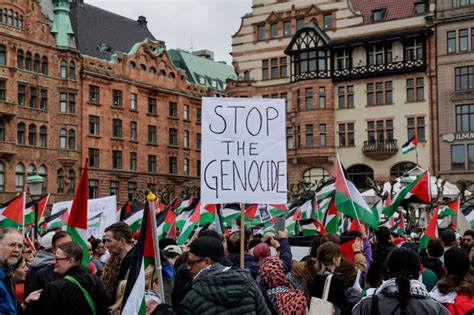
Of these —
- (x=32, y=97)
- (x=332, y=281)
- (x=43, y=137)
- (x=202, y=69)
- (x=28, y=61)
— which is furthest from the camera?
(x=202, y=69)

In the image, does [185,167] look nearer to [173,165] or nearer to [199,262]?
[173,165]

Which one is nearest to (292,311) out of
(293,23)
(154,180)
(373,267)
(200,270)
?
(200,270)

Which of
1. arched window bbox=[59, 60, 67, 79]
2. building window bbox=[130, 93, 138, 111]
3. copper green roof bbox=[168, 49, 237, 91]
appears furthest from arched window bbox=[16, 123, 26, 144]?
copper green roof bbox=[168, 49, 237, 91]

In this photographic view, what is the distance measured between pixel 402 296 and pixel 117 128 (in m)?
51.6

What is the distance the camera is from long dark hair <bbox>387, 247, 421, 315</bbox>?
5305mm

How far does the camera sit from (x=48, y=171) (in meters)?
50.5

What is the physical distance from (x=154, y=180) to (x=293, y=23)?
51.7 ft

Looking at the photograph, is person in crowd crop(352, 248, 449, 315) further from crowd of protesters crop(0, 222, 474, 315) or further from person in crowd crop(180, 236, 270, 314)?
person in crowd crop(180, 236, 270, 314)

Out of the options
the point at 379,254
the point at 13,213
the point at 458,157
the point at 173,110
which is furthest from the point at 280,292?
the point at 173,110

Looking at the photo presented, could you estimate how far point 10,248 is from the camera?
243 inches

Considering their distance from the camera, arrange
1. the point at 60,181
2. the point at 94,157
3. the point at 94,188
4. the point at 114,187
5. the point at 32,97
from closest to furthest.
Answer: the point at 32,97 → the point at 60,181 → the point at 94,188 → the point at 94,157 → the point at 114,187

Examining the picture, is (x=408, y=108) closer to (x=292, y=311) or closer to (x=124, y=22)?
(x=124, y=22)

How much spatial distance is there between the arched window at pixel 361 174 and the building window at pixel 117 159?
16499 mm

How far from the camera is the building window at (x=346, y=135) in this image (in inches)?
2049
